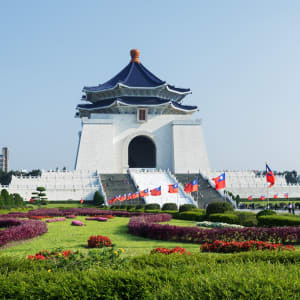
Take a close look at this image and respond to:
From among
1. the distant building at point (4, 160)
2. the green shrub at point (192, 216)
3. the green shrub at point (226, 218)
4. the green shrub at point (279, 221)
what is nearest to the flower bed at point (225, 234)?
the green shrub at point (279, 221)

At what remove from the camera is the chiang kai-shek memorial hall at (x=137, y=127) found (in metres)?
42.3

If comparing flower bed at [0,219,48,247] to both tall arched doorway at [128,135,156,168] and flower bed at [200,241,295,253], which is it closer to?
flower bed at [200,241,295,253]

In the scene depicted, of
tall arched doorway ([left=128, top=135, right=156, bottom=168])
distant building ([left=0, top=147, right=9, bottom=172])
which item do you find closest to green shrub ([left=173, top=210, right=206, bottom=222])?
tall arched doorway ([left=128, top=135, right=156, bottom=168])

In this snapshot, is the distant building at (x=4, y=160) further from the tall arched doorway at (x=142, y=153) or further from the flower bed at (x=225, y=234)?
the flower bed at (x=225, y=234)

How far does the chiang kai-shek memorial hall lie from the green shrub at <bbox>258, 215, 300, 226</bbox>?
29.9m

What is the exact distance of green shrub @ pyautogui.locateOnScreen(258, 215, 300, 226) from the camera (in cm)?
1144

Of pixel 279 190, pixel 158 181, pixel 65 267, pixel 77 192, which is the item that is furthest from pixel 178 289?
pixel 279 190

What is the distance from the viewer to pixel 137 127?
43969 mm

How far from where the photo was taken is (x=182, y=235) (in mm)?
10203

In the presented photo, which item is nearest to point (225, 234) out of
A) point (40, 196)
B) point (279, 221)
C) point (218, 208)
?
point (279, 221)

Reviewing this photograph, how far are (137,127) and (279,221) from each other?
108 ft

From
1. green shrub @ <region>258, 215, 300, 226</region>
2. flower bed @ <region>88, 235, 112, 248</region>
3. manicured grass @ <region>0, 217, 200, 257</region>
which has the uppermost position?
green shrub @ <region>258, 215, 300, 226</region>

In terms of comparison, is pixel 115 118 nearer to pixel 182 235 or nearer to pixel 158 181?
pixel 158 181

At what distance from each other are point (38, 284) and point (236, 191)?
3258 centimetres
